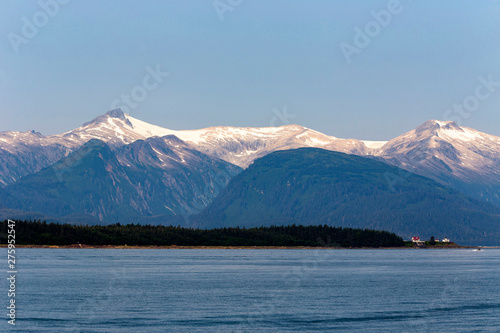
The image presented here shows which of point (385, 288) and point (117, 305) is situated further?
point (385, 288)

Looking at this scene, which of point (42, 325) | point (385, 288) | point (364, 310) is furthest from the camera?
point (385, 288)

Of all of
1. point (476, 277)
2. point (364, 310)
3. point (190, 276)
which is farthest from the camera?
point (476, 277)

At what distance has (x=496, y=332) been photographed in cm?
9912

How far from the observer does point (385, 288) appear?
15488cm

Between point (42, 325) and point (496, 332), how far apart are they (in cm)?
6253

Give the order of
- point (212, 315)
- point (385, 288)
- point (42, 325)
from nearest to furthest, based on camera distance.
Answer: point (42, 325) < point (212, 315) < point (385, 288)

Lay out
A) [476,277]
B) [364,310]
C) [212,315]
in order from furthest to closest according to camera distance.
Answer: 1. [476,277]
2. [364,310]
3. [212,315]

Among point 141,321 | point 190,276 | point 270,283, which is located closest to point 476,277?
point 270,283

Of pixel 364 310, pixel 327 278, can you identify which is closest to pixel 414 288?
pixel 327 278

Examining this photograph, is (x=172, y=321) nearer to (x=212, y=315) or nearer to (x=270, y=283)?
(x=212, y=315)

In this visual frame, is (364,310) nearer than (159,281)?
Yes

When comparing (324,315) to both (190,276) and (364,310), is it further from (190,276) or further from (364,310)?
(190,276)

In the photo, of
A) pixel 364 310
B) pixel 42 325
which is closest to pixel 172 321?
pixel 42 325

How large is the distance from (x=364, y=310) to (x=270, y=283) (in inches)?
1855
